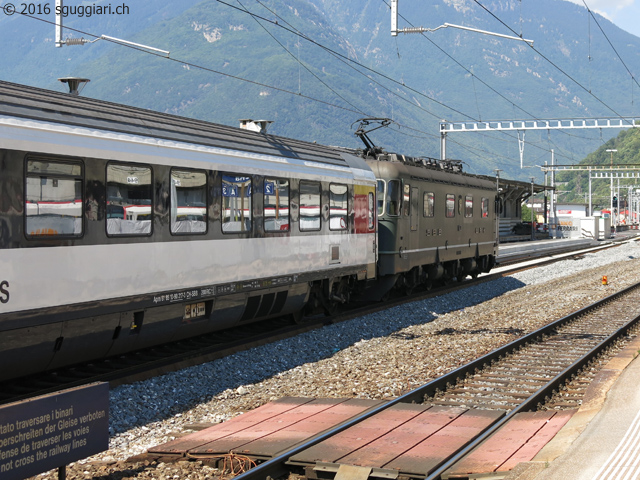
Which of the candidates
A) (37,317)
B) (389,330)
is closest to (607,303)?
(389,330)

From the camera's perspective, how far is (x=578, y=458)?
19.6 ft

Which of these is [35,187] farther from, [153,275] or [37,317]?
[153,275]

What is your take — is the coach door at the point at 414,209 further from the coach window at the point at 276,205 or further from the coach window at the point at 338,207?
the coach window at the point at 276,205

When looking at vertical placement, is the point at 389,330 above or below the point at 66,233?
below

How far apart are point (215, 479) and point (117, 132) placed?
4.93 metres

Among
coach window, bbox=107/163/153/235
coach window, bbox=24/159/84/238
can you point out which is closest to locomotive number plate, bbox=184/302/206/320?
coach window, bbox=107/163/153/235

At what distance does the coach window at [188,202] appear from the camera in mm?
10664

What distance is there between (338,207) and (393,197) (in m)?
3.20

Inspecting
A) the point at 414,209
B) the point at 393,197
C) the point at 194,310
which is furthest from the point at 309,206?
the point at 414,209

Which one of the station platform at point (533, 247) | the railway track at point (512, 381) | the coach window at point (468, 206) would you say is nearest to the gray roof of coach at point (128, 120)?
the railway track at point (512, 381)

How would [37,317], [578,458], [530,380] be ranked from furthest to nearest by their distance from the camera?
1. [530,380]
2. [37,317]
3. [578,458]

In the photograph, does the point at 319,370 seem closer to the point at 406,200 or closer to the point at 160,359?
the point at 160,359

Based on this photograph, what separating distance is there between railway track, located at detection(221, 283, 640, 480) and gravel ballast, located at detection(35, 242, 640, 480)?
0.44 meters

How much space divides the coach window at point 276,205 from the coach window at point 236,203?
0.51m
